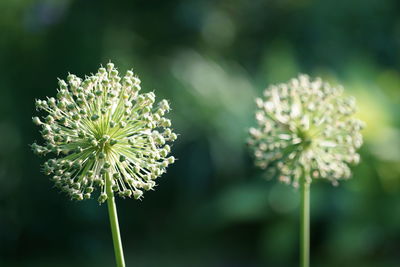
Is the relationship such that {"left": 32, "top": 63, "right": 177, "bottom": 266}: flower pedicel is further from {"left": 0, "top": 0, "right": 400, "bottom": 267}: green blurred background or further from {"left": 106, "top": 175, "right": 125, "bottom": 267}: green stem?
{"left": 0, "top": 0, "right": 400, "bottom": 267}: green blurred background

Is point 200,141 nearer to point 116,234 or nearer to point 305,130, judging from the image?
point 305,130

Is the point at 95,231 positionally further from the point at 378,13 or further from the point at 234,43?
the point at 378,13

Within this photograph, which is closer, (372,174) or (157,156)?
(157,156)

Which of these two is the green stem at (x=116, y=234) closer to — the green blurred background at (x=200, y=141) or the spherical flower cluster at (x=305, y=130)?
the spherical flower cluster at (x=305, y=130)

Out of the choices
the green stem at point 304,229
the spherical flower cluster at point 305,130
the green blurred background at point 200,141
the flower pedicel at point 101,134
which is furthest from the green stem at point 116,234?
the green blurred background at point 200,141

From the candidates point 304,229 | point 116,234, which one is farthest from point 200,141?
point 116,234

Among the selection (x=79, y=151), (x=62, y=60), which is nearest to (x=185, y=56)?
(x=62, y=60)

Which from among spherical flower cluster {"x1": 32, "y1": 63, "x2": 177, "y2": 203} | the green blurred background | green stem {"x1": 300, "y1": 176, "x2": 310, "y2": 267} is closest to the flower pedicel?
spherical flower cluster {"x1": 32, "y1": 63, "x2": 177, "y2": 203}
